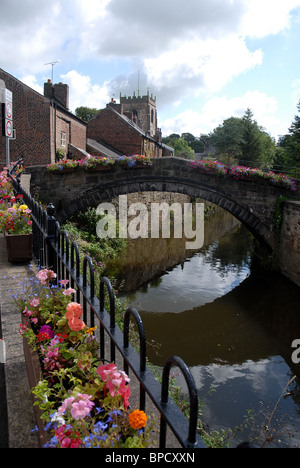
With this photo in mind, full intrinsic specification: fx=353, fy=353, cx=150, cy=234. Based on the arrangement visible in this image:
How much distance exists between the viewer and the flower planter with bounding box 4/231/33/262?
4.23 meters

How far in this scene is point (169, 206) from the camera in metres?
26.0

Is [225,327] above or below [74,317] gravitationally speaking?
below

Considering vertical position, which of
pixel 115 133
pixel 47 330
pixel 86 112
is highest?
pixel 86 112

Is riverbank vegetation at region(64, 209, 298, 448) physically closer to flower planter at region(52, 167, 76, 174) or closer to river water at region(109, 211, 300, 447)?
river water at region(109, 211, 300, 447)

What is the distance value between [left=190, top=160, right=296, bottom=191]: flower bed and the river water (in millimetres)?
3416

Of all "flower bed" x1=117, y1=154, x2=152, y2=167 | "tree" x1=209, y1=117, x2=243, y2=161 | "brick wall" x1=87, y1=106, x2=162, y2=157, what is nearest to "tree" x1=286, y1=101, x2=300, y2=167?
"brick wall" x1=87, y1=106, x2=162, y2=157

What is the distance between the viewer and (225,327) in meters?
8.73

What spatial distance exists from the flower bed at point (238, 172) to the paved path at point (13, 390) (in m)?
10.4

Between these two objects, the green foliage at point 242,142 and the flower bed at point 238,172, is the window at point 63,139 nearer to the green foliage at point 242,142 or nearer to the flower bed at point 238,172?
the flower bed at point 238,172

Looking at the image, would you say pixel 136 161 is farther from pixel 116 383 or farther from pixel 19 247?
pixel 116 383

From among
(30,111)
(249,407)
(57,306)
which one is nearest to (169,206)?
(30,111)

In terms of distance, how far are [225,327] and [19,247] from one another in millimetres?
6014

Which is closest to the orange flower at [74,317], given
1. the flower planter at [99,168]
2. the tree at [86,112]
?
the flower planter at [99,168]

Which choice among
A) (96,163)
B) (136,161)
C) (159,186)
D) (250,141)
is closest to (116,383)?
(136,161)
